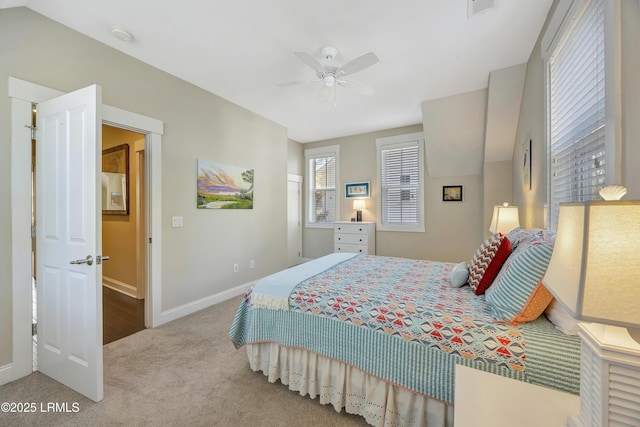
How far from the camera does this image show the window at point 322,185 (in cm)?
545

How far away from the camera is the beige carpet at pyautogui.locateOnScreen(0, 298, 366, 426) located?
156 cm

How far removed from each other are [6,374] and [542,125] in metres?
4.51

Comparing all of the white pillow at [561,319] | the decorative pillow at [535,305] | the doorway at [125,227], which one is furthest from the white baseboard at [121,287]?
the white pillow at [561,319]

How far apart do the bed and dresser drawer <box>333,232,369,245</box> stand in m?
2.57

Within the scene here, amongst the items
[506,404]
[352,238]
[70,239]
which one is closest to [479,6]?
[506,404]

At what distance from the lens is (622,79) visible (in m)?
1.02

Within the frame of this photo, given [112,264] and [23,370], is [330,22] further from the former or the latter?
[112,264]

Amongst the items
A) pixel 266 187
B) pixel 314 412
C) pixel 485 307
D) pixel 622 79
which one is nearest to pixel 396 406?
pixel 314 412

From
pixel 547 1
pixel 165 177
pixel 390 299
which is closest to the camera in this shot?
pixel 390 299

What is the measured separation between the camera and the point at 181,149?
9.87 ft

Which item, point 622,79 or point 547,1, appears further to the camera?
point 547,1

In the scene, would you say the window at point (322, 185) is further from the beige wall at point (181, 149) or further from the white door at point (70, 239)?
the white door at point (70, 239)

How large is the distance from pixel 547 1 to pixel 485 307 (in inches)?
87.9

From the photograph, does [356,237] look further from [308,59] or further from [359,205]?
[308,59]
